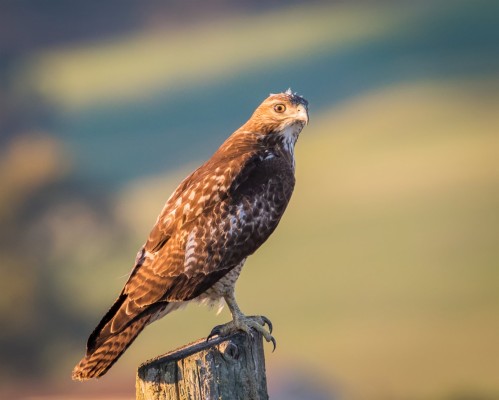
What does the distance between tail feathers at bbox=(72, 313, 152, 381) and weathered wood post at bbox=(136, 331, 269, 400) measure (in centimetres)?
44

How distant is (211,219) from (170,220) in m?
0.29

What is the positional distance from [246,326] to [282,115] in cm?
190

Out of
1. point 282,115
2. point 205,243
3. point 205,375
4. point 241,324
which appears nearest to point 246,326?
point 241,324

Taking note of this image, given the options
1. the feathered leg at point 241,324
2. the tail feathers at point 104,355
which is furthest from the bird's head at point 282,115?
the tail feathers at point 104,355

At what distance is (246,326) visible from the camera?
544cm

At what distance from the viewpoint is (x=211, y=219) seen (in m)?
5.62

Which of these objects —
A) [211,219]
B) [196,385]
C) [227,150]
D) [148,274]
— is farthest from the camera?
[227,150]

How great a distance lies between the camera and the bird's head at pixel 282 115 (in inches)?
254

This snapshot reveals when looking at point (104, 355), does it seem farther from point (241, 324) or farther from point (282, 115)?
point (282, 115)

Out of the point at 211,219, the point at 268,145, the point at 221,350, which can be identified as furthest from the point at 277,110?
the point at 221,350

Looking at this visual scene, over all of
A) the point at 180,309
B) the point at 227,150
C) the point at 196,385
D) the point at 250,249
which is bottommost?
the point at 196,385

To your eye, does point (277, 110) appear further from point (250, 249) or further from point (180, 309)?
point (180, 309)

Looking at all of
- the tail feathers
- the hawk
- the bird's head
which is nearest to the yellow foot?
the hawk

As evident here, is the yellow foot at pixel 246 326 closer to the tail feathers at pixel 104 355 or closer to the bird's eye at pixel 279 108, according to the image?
the tail feathers at pixel 104 355
